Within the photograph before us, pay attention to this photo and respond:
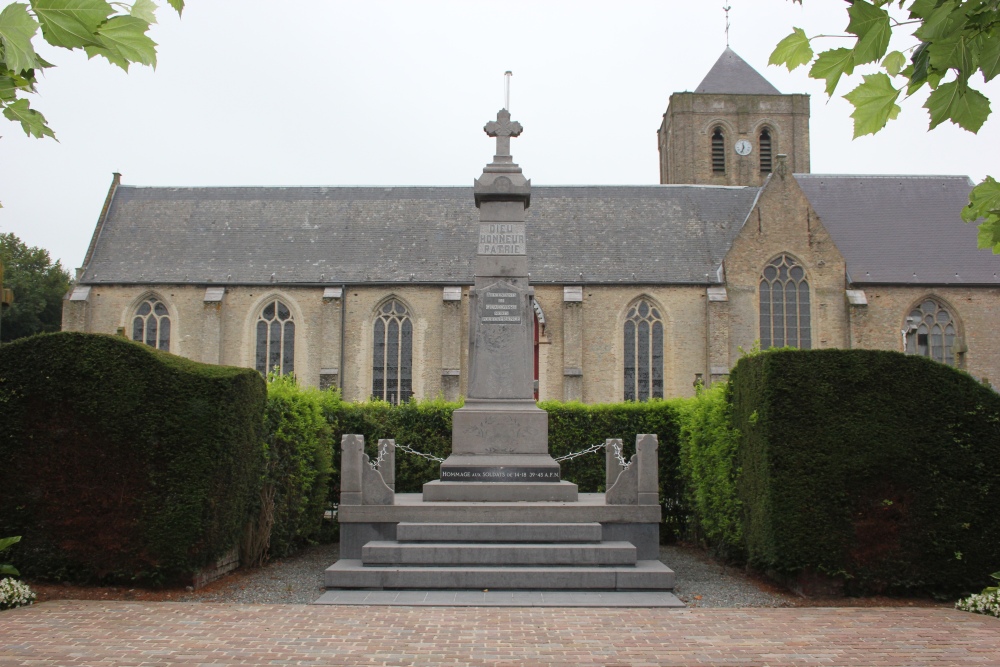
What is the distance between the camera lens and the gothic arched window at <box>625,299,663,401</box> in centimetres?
2852

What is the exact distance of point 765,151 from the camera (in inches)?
1476

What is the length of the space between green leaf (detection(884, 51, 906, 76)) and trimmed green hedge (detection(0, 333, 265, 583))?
7.49 metres

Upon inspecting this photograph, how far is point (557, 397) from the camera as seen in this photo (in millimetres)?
28359

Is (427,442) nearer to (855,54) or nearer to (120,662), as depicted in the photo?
(120,662)

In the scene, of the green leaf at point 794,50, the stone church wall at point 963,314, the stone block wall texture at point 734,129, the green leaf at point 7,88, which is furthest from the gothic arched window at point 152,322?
the green leaf at point 794,50

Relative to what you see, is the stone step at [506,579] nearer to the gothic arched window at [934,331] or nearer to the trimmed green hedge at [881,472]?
the trimmed green hedge at [881,472]

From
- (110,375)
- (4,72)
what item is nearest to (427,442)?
(110,375)

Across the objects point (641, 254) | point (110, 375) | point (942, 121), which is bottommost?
point (110, 375)

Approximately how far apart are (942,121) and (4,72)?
3272mm

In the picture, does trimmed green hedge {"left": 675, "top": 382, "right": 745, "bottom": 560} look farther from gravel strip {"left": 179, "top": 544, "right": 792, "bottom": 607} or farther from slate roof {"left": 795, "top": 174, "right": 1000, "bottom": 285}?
slate roof {"left": 795, "top": 174, "right": 1000, "bottom": 285}

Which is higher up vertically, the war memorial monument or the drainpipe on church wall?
the drainpipe on church wall

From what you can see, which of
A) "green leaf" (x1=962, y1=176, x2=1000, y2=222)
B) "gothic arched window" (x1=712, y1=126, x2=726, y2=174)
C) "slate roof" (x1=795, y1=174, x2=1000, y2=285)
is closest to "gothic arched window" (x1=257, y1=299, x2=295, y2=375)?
"slate roof" (x1=795, y1=174, x2=1000, y2=285)

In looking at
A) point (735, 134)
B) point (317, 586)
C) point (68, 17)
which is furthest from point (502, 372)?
point (735, 134)

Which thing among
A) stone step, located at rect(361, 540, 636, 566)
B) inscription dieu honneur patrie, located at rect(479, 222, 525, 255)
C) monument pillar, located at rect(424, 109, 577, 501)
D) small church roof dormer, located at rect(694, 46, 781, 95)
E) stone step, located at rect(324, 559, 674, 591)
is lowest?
stone step, located at rect(324, 559, 674, 591)
